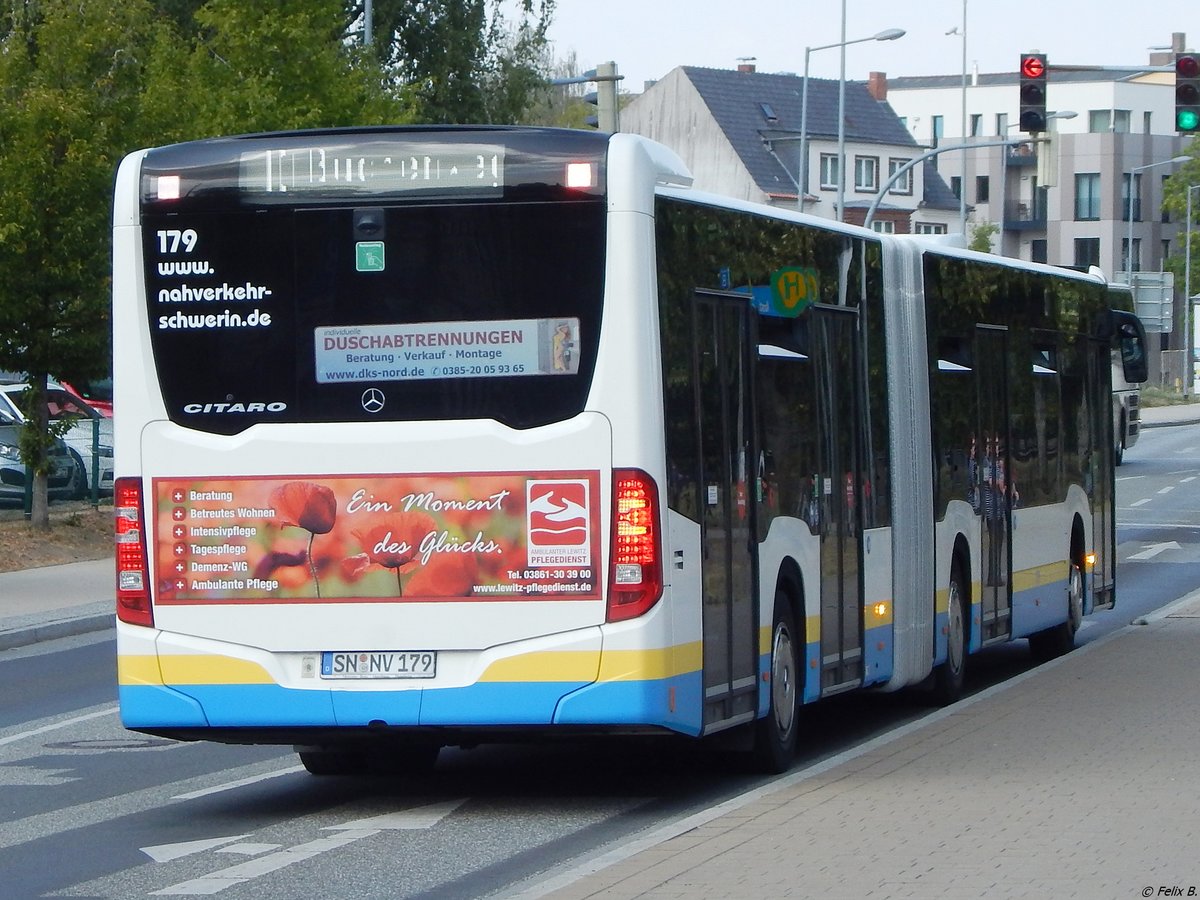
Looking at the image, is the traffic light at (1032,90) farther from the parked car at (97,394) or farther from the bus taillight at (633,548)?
the bus taillight at (633,548)

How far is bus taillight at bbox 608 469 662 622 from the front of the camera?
962cm

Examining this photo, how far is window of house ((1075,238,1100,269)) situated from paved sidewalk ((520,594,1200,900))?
112490 millimetres

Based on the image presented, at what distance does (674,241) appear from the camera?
33.1ft

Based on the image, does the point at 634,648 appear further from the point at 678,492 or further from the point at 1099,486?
the point at 1099,486

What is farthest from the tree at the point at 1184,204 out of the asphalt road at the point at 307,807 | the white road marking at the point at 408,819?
the white road marking at the point at 408,819

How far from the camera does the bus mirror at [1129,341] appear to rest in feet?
65.3

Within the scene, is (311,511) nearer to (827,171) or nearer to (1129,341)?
(1129,341)

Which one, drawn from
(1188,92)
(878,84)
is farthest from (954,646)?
(878,84)

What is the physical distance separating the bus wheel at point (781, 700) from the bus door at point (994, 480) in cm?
418

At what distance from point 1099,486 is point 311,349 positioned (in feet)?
35.1

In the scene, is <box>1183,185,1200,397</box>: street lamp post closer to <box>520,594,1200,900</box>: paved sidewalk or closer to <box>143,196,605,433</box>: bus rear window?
<box>520,594,1200,900</box>: paved sidewalk

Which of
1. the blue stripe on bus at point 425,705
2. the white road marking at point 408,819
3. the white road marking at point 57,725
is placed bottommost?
the white road marking at point 57,725

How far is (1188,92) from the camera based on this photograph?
25.1 meters

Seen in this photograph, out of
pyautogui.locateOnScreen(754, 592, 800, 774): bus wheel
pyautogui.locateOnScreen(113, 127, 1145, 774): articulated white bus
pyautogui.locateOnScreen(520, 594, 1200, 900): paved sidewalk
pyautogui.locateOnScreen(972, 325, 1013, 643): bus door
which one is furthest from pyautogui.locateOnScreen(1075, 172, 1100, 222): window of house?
pyautogui.locateOnScreen(113, 127, 1145, 774): articulated white bus
